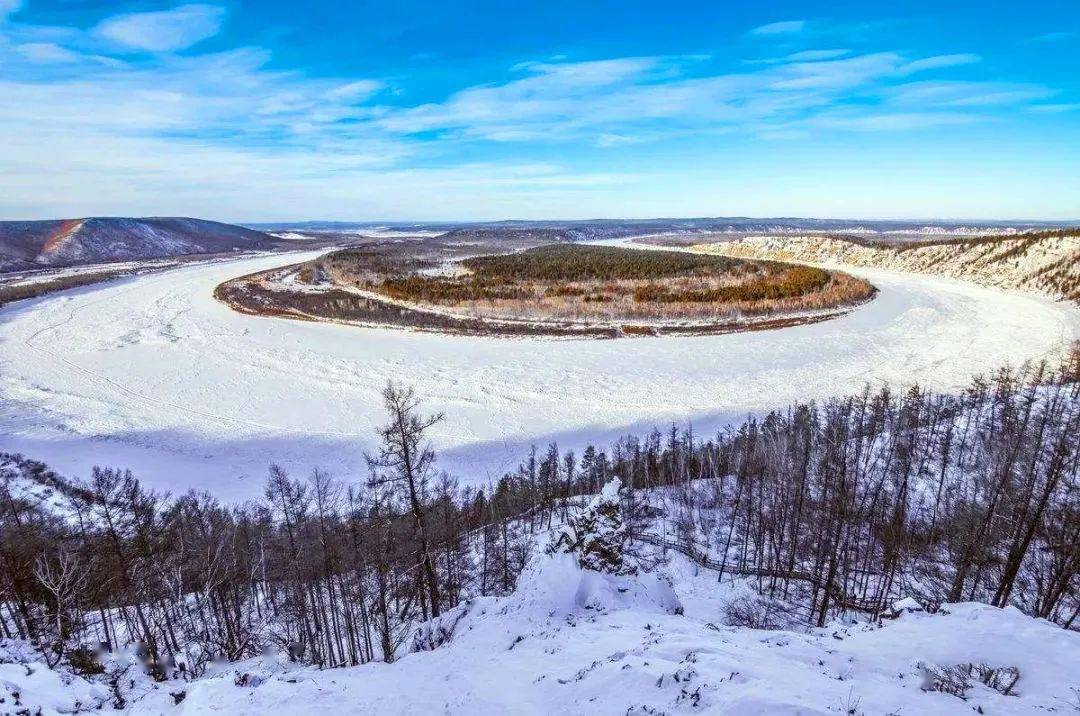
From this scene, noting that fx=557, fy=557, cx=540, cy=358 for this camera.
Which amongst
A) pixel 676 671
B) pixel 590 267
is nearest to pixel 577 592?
pixel 676 671

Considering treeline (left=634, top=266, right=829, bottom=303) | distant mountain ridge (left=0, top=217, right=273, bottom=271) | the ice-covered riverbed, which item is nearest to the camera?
the ice-covered riverbed

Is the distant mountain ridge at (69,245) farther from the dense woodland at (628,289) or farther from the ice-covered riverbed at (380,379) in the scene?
the dense woodland at (628,289)

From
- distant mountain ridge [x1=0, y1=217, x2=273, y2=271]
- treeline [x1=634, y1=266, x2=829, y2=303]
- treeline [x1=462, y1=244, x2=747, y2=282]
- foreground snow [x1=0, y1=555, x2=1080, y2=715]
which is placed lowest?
foreground snow [x1=0, y1=555, x2=1080, y2=715]

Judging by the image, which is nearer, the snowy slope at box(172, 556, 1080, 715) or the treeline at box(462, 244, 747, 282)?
the snowy slope at box(172, 556, 1080, 715)

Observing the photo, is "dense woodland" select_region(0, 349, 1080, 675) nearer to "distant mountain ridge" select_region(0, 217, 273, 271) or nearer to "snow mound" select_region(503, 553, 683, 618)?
"snow mound" select_region(503, 553, 683, 618)

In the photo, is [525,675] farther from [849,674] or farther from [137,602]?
[137,602]

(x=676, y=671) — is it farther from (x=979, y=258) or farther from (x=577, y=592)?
(x=979, y=258)

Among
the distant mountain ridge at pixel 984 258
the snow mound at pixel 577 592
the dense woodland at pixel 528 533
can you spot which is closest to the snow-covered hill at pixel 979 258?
Result: the distant mountain ridge at pixel 984 258

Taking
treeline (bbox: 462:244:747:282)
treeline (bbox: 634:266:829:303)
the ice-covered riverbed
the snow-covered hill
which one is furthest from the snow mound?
the snow-covered hill
